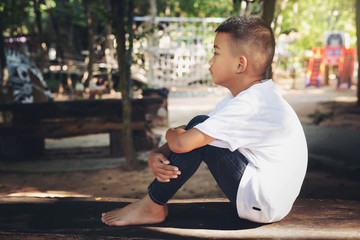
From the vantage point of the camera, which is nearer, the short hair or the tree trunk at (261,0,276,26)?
the short hair

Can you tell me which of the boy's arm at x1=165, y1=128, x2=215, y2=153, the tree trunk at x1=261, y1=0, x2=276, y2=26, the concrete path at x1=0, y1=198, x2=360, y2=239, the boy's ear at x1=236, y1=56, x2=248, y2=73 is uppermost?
the tree trunk at x1=261, y1=0, x2=276, y2=26

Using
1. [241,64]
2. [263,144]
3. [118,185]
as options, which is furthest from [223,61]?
[118,185]

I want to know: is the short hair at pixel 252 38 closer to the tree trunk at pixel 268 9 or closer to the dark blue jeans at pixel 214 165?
the dark blue jeans at pixel 214 165

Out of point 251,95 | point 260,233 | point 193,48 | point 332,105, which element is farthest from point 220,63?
point 193,48

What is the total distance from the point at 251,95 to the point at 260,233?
0.66 meters

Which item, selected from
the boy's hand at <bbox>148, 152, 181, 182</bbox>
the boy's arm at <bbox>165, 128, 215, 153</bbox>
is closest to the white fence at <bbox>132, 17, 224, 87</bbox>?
the boy's hand at <bbox>148, 152, 181, 182</bbox>

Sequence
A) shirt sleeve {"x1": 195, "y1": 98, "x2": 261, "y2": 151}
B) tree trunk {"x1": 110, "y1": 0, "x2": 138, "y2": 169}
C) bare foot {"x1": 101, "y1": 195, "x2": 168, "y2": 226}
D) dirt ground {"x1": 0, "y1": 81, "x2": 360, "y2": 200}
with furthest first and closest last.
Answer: tree trunk {"x1": 110, "y1": 0, "x2": 138, "y2": 169}
dirt ground {"x1": 0, "y1": 81, "x2": 360, "y2": 200}
bare foot {"x1": 101, "y1": 195, "x2": 168, "y2": 226}
shirt sleeve {"x1": 195, "y1": 98, "x2": 261, "y2": 151}

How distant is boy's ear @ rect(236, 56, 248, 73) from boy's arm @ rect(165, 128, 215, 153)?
1.20ft

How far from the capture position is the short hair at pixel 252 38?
1800 mm

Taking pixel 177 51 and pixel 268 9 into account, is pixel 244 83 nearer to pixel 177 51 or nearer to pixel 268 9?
pixel 268 9

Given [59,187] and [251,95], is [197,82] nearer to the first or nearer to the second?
[59,187]

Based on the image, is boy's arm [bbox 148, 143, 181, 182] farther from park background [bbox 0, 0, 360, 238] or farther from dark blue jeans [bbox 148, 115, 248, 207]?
park background [bbox 0, 0, 360, 238]

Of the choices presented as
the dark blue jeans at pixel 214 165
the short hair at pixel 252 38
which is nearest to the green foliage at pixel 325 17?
the short hair at pixel 252 38

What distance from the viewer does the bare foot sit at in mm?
2023
